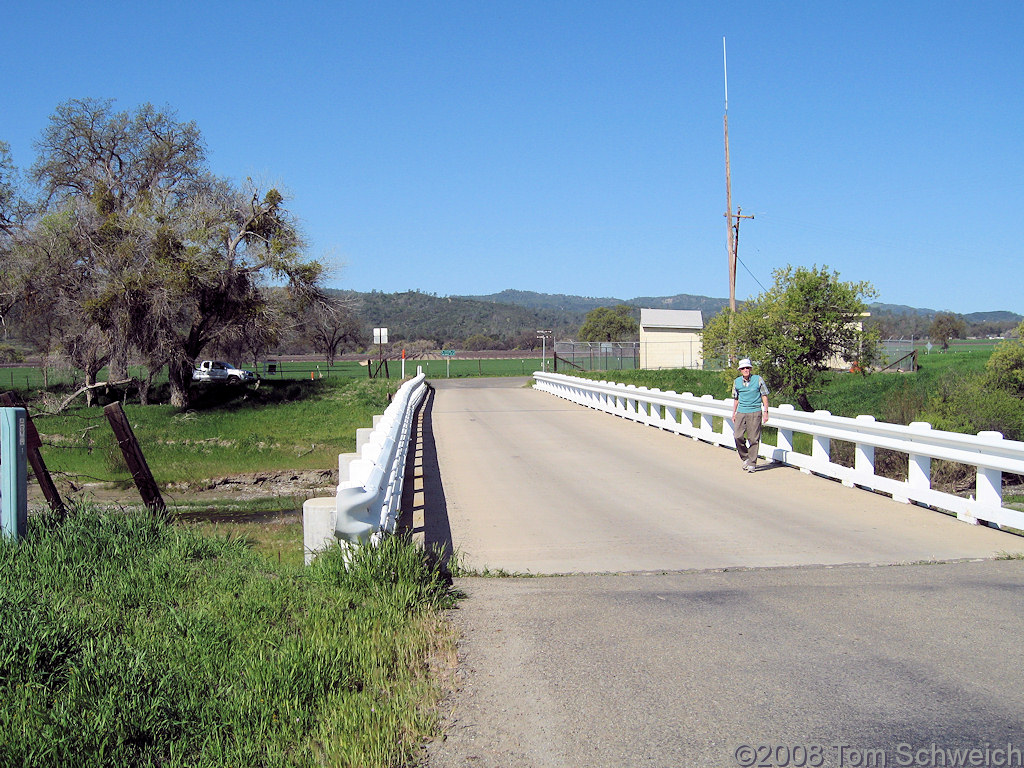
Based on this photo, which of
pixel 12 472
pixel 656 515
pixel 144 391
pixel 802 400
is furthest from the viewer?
pixel 144 391

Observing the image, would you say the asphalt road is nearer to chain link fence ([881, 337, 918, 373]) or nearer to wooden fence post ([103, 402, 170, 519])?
wooden fence post ([103, 402, 170, 519])

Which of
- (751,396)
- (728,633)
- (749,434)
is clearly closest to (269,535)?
(749,434)

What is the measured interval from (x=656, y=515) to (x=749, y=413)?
433cm

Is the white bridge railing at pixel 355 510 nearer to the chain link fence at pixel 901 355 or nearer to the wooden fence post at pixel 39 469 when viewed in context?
the wooden fence post at pixel 39 469

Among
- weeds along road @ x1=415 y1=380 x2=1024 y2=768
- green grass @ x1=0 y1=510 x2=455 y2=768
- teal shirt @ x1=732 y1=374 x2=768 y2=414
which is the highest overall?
teal shirt @ x1=732 y1=374 x2=768 y2=414

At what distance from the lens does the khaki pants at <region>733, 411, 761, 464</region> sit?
43.8ft

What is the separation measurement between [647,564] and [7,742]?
501 centimetres

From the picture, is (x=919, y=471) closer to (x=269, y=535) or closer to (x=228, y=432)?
(x=269, y=535)

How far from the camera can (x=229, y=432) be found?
31.8 meters

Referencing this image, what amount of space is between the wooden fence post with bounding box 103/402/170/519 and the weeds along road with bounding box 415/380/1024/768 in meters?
3.03

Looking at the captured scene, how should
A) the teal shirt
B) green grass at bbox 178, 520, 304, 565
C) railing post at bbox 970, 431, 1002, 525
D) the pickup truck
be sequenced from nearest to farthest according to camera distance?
railing post at bbox 970, 431, 1002, 525, green grass at bbox 178, 520, 304, 565, the teal shirt, the pickup truck

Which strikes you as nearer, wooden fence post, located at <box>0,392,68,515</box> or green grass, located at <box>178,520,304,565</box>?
wooden fence post, located at <box>0,392,68,515</box>

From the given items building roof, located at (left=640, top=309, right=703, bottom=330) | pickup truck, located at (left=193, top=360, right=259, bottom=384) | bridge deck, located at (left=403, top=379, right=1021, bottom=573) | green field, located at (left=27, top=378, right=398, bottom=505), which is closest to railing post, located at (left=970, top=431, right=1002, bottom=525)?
bridge deck, located at (left=403, top=379, right=1021, bottom=573)

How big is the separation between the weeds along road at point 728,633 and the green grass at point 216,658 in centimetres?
Answer: 37
